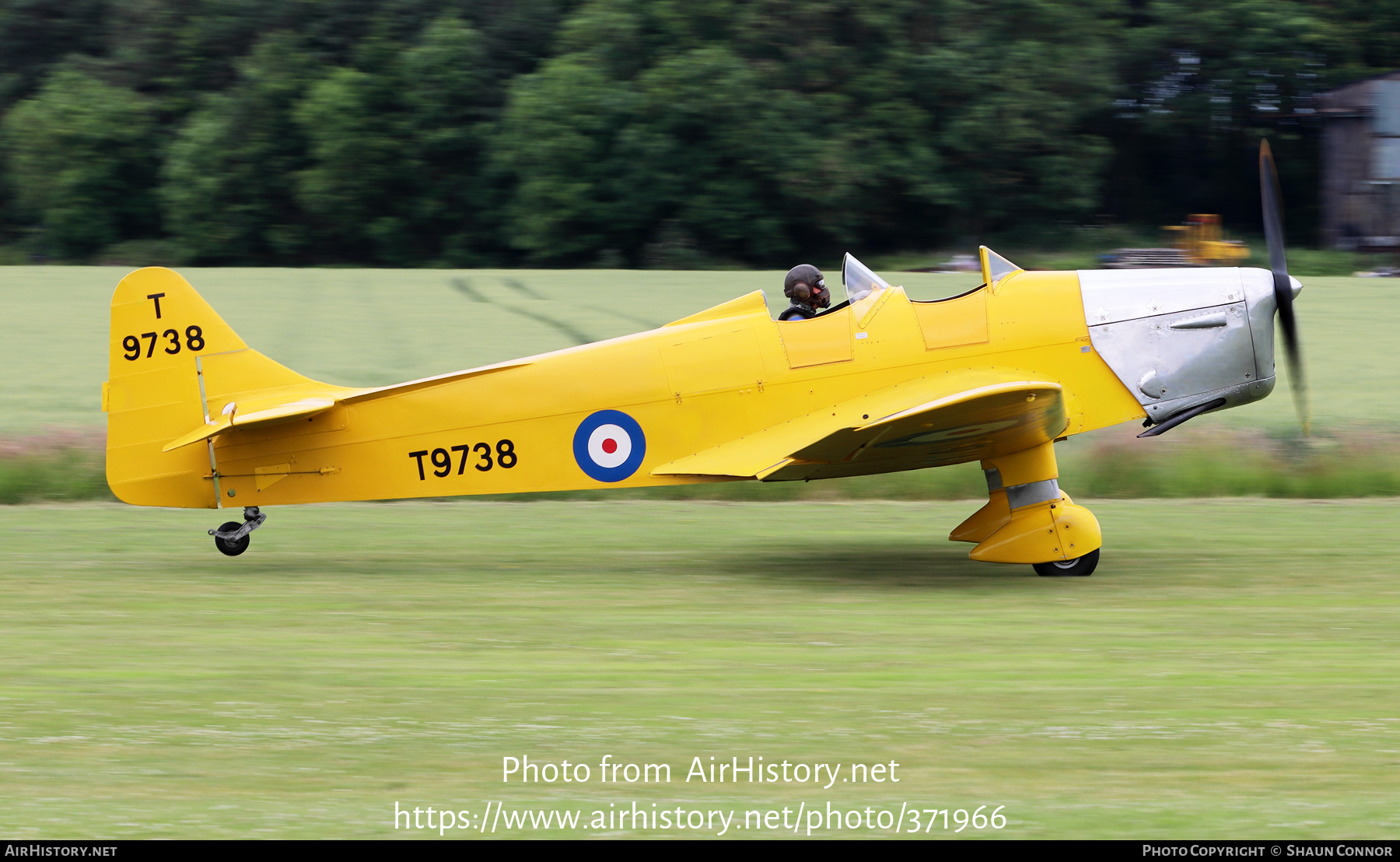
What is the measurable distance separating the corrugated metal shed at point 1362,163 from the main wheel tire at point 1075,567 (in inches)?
1313

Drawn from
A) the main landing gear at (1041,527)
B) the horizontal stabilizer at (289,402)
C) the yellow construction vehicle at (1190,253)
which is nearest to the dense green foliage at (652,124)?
the yellow construction vehicle at (1190,253)

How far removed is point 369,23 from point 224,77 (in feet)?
17.7

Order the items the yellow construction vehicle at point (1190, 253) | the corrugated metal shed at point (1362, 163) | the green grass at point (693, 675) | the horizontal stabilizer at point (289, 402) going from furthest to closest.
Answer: the corrugated metal shed at point (1362, 163) < the yellow construction vehicle at point (1190, 253) < the horizontal stabilizer at point (289, 402) < the green grass at point (693, 675)

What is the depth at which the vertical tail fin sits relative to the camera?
8.99 m

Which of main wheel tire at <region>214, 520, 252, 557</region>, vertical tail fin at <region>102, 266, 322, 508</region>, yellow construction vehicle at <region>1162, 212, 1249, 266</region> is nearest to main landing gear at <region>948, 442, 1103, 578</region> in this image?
main wheel tire at <region>214, 520, 252, 557</region>

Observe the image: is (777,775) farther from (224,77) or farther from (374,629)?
(224,77)

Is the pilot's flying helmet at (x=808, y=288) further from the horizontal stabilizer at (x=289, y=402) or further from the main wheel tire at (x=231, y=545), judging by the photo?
the main wheel tire at (x=231, y=545)

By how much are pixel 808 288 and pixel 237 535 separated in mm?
4358

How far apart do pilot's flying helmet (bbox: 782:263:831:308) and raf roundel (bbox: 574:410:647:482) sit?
4.55 feet

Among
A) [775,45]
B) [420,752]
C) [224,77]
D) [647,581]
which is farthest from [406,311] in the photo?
[224,77]

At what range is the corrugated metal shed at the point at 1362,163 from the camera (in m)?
37.8

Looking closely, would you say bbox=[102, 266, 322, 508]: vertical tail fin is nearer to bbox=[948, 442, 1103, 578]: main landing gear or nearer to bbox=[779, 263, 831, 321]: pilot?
bbox=[779, 263, 831, 321]: pilot

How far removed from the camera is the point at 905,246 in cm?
3453

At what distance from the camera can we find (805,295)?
8.90 metres
